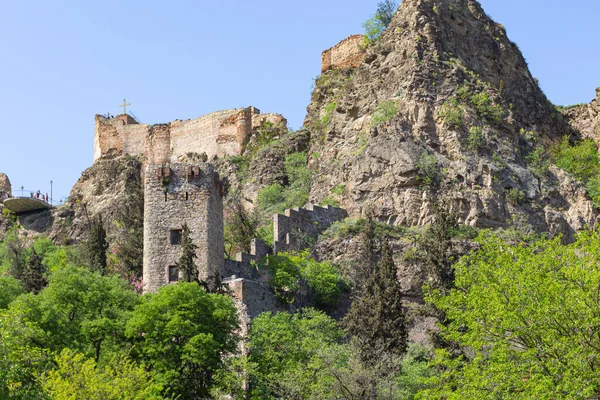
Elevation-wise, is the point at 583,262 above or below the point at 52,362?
above

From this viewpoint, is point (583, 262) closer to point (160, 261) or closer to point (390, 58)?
point (160, 261)

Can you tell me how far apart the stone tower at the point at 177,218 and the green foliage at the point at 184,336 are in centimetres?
459

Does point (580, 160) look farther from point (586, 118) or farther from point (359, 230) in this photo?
point (359, 230)

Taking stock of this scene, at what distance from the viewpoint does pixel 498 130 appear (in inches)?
2913

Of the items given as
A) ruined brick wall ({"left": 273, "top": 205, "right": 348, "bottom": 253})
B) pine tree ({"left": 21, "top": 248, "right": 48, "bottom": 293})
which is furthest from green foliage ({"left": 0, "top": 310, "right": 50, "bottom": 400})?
ruined brick wall ({"left": 273, "top": 205, "right": 348, "bottom": 253})


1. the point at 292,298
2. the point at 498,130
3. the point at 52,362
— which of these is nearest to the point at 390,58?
the point at 498,130

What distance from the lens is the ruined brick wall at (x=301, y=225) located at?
6761 centimetres

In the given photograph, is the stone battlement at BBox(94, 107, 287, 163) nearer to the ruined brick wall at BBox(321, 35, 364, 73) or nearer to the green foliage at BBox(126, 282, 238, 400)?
the ruined brick wall at BBox(321, 35, 364, 73)

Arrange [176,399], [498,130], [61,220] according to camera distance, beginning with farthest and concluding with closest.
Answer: [61,220] < [498,130] < [176,399]

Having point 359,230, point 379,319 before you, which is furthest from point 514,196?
point 379,319

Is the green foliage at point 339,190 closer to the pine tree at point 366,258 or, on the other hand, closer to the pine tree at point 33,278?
the pine tree at point 366,258

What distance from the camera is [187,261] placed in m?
58.8

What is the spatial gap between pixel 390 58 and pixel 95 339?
29653 millimetres

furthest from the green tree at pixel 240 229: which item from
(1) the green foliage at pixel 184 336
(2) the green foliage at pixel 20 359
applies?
(2) the green foliage at pixel 20 359
